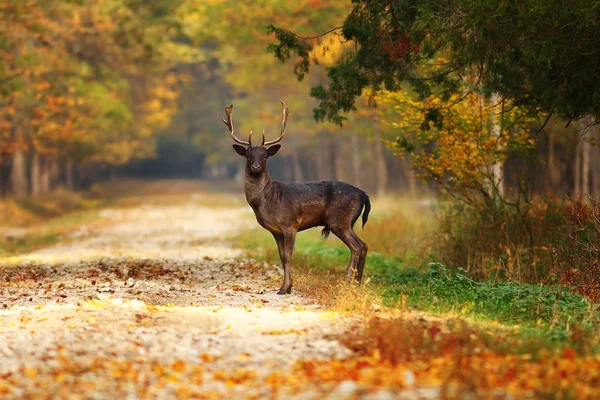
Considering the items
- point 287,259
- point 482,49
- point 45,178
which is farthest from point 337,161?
point 482,49

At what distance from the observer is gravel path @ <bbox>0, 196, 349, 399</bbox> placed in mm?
7418

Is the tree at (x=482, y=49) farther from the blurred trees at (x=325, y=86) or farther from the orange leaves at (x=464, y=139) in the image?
the orange leaves at (x=464, y=139)

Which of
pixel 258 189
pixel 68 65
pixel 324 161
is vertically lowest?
pixel 324 161

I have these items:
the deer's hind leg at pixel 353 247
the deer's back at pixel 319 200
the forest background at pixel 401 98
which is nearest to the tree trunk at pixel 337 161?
the forest background at pixel 401 98

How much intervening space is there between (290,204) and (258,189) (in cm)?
59

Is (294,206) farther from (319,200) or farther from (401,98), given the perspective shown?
(401,98)

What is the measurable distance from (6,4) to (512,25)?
20.9 metres

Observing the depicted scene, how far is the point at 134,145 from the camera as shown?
54.2 m

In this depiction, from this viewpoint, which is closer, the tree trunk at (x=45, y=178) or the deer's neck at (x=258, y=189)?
the deer's neck at (x=258, y=189)

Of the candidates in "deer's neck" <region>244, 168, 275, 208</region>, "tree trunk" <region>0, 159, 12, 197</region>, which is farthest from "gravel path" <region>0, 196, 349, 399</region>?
"tree trunk" <region>0, 159, 12, 197</region>

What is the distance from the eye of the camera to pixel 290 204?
43.3 feet

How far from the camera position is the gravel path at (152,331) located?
742 centimetres

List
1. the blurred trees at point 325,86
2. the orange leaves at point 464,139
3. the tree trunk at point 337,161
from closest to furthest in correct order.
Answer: the blurred trees at point 325,86
the orange leaves at point 464,139
the tree trunk at point 337,161

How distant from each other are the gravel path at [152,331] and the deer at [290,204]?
105 cm
